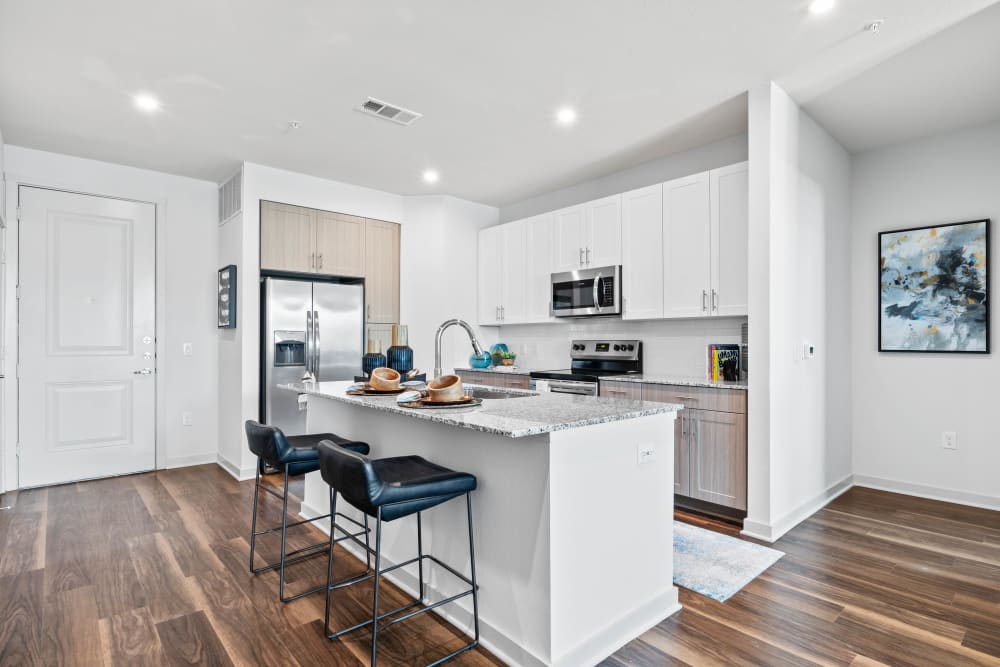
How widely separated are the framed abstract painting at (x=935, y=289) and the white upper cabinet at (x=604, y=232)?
1.92 meters

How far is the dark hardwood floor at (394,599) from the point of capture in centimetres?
195

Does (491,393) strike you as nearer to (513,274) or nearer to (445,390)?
(445,390)

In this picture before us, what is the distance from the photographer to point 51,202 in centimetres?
425

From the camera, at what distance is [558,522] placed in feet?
5.88

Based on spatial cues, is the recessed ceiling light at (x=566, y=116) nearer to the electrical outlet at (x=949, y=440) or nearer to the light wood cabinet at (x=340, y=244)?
the light wood cabinet at (x=340, y=244)

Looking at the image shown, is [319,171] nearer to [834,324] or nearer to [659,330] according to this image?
[659,330]

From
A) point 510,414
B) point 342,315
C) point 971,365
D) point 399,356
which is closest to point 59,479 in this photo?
point 342,315

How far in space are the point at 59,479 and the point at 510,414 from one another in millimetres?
4317

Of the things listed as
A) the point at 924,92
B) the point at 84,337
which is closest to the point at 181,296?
the point at 84,337

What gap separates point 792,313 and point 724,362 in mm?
523

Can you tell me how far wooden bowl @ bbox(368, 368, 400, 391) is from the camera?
8.60 ft

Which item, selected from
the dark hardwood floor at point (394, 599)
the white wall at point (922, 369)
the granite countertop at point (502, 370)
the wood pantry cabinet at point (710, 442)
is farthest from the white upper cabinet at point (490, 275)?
the white wall at point (922, 369)

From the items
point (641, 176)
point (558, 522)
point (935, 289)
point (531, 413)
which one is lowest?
point (558, 522)

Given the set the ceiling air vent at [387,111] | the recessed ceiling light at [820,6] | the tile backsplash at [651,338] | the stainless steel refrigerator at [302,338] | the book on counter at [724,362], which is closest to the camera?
the recessed ceiling light at [820,6]
